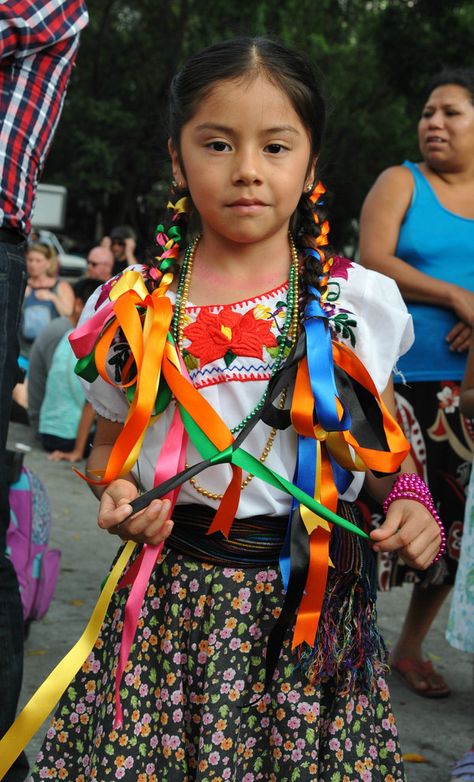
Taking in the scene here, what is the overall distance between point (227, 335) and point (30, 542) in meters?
2.06

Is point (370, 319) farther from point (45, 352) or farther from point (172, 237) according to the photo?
point (45, 352)

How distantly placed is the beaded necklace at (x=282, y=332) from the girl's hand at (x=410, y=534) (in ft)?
0.89

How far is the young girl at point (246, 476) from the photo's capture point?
202 centimetres

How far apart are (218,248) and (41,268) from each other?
8357 mm

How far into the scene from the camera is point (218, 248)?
7.19 feet

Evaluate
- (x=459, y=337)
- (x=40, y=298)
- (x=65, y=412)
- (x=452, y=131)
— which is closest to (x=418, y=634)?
(x=459, y=337)

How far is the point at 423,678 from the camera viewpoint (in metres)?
3.82

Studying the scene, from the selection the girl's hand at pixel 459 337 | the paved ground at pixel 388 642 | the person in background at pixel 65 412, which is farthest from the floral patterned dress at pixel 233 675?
the person in background at pixel 65 412

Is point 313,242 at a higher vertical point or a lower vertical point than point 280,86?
lower

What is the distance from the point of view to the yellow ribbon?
6.56 ft

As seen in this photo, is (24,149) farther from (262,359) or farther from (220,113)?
(262,359)

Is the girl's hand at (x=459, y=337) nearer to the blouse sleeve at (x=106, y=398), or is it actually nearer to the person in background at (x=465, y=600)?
the person in background at (x=465, y=600)

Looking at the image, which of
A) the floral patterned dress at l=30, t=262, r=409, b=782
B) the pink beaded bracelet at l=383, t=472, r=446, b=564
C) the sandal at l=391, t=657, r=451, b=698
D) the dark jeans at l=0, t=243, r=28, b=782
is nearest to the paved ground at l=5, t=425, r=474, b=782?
the sandal at l=391, t=657, r=451, b=698

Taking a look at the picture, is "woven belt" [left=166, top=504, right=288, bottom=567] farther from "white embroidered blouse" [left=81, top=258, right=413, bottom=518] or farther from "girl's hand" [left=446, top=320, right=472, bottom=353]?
"girl's hand" [left=446, top=320, right=472, bottom=353]
